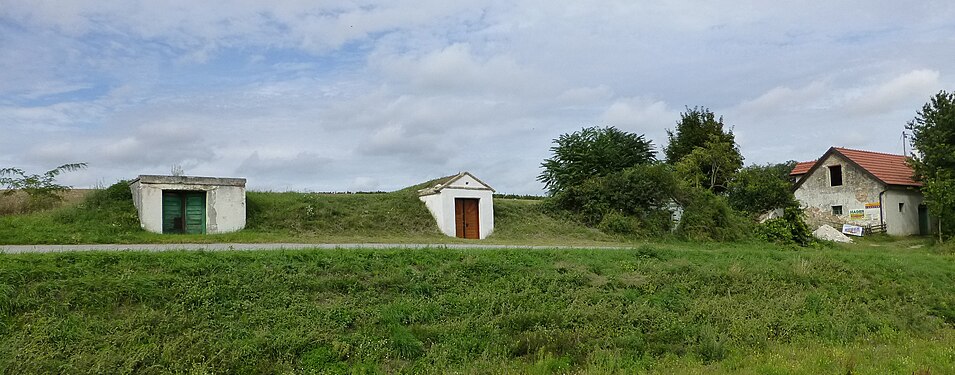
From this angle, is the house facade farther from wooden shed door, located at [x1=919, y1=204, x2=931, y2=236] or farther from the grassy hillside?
the grassy hillside

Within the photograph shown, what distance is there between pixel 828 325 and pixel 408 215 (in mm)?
16596

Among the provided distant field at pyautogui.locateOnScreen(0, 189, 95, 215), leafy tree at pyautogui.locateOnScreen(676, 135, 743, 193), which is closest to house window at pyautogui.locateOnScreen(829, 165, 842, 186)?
leafy tree at pyautogui.locateOnScreen(676, 135, 743, 193)

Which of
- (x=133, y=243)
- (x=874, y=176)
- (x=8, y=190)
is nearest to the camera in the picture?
(x=133, y=243)

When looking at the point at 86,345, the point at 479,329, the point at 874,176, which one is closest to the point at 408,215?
the point at 479,329

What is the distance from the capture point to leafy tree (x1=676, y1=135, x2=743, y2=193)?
39.2 m

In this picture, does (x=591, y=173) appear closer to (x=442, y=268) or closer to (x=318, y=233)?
(x=318, y=233)

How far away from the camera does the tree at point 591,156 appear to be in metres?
31.7

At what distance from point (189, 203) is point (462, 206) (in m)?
9.92

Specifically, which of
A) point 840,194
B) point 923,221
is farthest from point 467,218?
point 923,221

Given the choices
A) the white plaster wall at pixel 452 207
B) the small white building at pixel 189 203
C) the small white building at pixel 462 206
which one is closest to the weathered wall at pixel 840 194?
the white plaster wall at pixel 452 207

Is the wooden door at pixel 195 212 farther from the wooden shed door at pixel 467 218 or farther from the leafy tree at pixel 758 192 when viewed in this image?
the leafy tree at pixel 758 192

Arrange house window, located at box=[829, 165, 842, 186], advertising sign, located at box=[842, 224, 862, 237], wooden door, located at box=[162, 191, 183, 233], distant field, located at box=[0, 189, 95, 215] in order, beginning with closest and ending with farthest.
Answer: wooden door, located at box=[162, 191, 183, 233] < distant field, located at box=[0, 189, 95, 215] < advertising sign, located at box=[842, 224, 862, 237] < house window, located at box=[829, 165, 842, 186]

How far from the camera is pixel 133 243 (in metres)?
17.8

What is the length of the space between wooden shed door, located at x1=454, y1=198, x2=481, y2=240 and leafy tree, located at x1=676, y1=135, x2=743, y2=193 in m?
17.0
